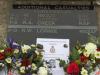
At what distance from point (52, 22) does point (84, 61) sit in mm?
1086

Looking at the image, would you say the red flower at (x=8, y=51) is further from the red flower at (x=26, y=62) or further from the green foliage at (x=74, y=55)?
the green foliage at (x=74, y=55)

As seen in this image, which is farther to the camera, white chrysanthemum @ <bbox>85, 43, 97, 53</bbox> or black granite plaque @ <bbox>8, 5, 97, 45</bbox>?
black granite plaque @ <bbox>8, 5, 97, 45</bbox>

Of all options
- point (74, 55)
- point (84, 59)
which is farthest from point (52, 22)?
point (84, 59)

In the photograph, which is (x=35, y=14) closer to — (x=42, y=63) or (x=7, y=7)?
(x=7, y=7)

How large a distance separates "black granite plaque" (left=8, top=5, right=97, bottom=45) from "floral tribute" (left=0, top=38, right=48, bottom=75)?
0.67 metres

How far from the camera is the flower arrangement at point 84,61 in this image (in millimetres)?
4871

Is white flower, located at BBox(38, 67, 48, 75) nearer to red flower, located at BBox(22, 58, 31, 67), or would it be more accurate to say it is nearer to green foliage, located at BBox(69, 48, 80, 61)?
red flower, located at BBox(22, 58, 31, 67)

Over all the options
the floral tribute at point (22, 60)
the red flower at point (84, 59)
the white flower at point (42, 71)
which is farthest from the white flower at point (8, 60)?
the red flower at point (84, 59)

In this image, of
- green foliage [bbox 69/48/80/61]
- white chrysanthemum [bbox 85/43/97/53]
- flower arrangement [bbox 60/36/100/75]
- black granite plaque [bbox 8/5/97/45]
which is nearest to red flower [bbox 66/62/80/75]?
flower arrangement [bbox 60/36/100/75]

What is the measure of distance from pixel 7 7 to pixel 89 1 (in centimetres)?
103

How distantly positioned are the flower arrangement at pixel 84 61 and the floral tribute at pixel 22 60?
25 cm

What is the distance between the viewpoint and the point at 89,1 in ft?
19.5

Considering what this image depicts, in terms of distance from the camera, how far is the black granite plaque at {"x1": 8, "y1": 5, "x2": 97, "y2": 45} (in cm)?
579

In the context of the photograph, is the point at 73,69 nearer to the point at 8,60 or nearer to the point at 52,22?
the point at 8,60
